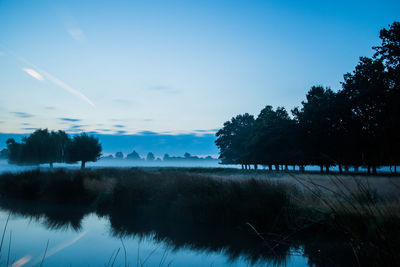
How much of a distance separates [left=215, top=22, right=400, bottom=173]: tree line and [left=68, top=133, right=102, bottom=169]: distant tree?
27.6 m

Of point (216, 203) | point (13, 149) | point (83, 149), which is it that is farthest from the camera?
point (13, 149)

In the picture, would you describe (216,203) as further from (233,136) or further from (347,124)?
(233,136)

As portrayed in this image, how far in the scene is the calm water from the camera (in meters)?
5.94

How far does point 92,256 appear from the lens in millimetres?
6336

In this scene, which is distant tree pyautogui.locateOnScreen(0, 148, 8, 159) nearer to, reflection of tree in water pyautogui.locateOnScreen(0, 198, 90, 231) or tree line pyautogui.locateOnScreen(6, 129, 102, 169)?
tree line pyautogui.locateOnScreen(6, 129, 102, 169)

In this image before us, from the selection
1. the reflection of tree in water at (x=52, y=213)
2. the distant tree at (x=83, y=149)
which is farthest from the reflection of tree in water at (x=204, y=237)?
the distant tree at (x=83, y=149)

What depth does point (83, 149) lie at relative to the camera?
46344 millimetres

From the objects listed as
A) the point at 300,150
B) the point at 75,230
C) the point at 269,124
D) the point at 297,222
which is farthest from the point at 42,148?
the point at 297,222

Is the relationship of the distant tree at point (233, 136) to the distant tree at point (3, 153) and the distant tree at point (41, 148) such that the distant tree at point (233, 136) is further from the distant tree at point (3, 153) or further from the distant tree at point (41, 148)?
the distant tree at point (3, 153)

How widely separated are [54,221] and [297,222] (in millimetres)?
8791

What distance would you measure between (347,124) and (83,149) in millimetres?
41539

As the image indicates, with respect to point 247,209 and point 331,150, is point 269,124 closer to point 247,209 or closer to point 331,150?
point 331,150

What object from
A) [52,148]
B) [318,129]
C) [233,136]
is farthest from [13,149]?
[318,129]

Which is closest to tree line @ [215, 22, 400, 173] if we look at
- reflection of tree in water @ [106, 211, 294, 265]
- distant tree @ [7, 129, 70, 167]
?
reflection of tree in water @ [106, 211, 294, 265]
